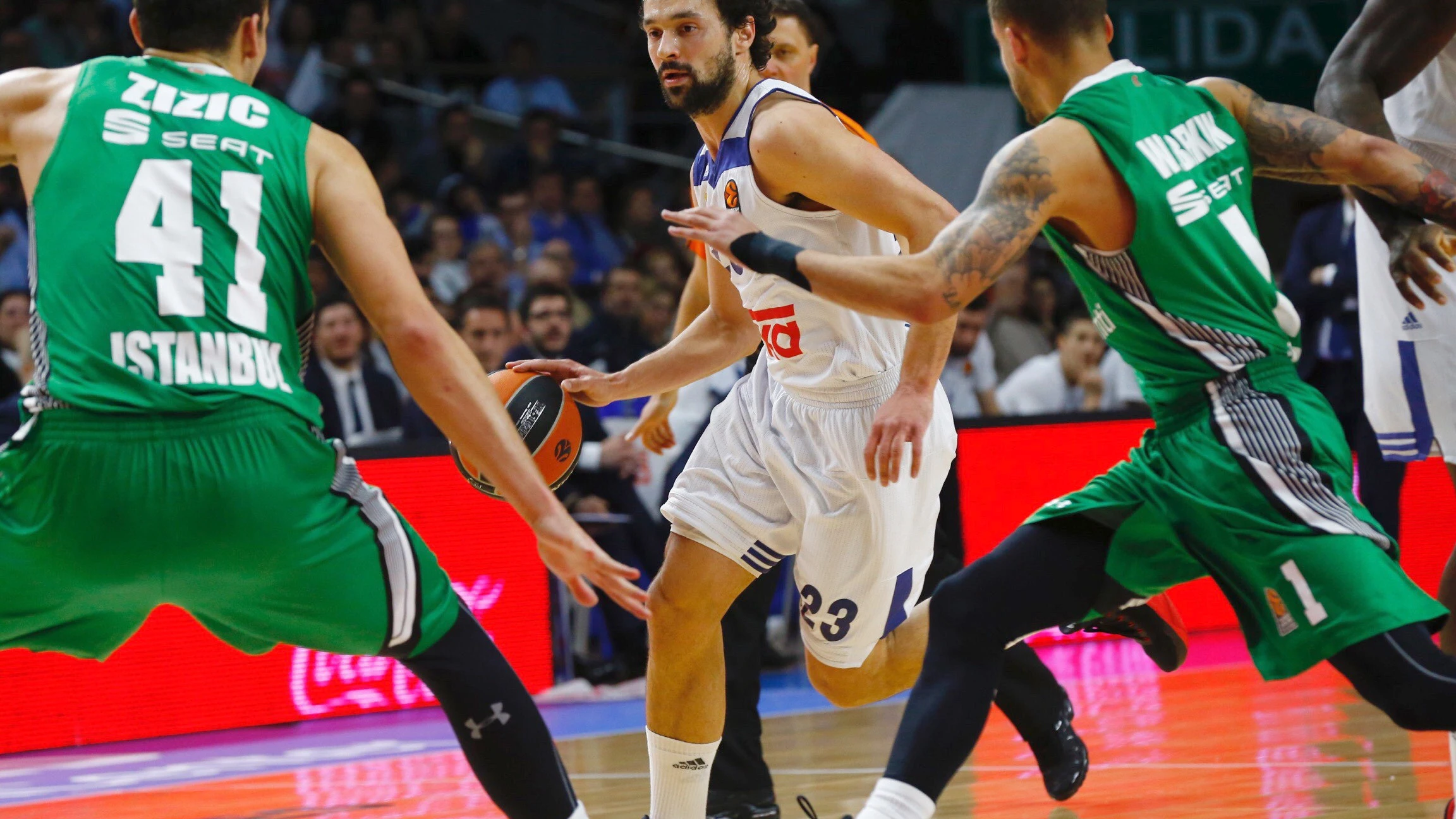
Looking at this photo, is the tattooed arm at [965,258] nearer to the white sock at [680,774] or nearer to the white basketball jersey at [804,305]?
the white basketball jersey at [804,305]

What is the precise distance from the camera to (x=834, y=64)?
13.7 m

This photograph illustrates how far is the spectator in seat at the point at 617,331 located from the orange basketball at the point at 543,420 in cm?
342

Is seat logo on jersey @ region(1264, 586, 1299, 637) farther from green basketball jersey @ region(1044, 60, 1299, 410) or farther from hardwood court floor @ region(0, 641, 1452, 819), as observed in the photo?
hardwood court floor @ region(0, 641, 1452, 819)

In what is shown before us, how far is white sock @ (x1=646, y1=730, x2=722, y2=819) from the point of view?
4.09 m

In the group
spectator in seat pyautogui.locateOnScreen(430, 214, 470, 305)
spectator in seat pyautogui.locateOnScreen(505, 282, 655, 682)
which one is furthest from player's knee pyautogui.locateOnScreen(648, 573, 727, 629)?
spectator in seat pyautogui.locateOnScreen(430, 214, 470, 305)

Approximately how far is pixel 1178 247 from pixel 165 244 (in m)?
1.95

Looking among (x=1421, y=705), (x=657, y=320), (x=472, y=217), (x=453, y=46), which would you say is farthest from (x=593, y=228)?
(x=1421, y=705)

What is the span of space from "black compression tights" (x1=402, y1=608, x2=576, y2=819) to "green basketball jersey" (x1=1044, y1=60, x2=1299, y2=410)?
1.45 metres

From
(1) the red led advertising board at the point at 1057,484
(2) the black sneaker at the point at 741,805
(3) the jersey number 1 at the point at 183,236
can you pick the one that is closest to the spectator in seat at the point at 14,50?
(1) the red led advertising board at the point at 1057,484

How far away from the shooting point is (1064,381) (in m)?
9.71

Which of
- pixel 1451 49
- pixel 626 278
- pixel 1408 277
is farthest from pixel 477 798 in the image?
pixel 626 278

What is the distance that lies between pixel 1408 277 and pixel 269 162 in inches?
97.6

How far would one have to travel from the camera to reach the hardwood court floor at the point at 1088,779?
4.77 metres

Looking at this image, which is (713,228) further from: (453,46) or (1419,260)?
(453,46)
